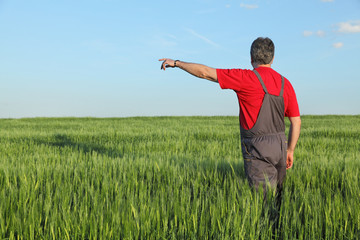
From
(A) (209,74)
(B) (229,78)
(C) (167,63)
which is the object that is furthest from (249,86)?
(C) (167,63)

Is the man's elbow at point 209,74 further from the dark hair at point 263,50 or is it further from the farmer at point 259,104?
the dark hair at point 263,50

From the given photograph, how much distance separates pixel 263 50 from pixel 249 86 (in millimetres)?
411

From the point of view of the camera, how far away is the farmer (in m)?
2.86

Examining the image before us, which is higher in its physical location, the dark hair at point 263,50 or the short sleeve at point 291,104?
the dark hair at point 263,50

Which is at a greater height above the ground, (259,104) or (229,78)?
(229,78)

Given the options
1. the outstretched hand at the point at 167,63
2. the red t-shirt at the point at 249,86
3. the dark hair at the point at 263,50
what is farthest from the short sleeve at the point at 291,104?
the outstretched hand at the point at 167,63

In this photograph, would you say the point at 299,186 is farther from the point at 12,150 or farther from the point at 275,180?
the point at 12,150

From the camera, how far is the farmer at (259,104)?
286 centimetres

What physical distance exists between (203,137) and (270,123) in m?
6.51

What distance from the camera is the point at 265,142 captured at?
2.92m

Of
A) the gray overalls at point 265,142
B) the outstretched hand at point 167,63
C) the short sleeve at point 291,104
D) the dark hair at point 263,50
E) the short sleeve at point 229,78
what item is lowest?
the gray overalls at point 265,142

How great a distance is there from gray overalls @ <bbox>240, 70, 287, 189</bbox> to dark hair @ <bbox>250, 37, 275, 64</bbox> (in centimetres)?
20

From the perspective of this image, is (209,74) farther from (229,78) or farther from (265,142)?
(265,142)

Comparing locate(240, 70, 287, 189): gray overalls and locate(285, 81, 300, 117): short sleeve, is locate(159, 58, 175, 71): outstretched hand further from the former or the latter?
locate(285, 81, 300, 117): short sleeve
